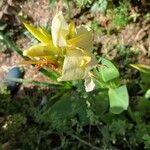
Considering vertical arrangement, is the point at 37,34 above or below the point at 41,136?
above

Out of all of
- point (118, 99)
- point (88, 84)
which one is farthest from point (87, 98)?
point (88, 84)

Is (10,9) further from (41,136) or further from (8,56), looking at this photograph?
(41,136)

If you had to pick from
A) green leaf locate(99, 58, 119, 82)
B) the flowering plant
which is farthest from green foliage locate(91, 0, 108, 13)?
the flowering plant

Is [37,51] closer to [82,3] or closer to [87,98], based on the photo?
[87,98]

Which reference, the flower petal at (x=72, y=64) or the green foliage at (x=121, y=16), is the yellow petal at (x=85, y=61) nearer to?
the flower petal at (x=72, y=64)

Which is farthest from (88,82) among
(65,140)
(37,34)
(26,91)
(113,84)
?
(26,91)

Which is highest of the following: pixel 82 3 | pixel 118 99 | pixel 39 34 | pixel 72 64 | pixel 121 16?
pixel 82 3
